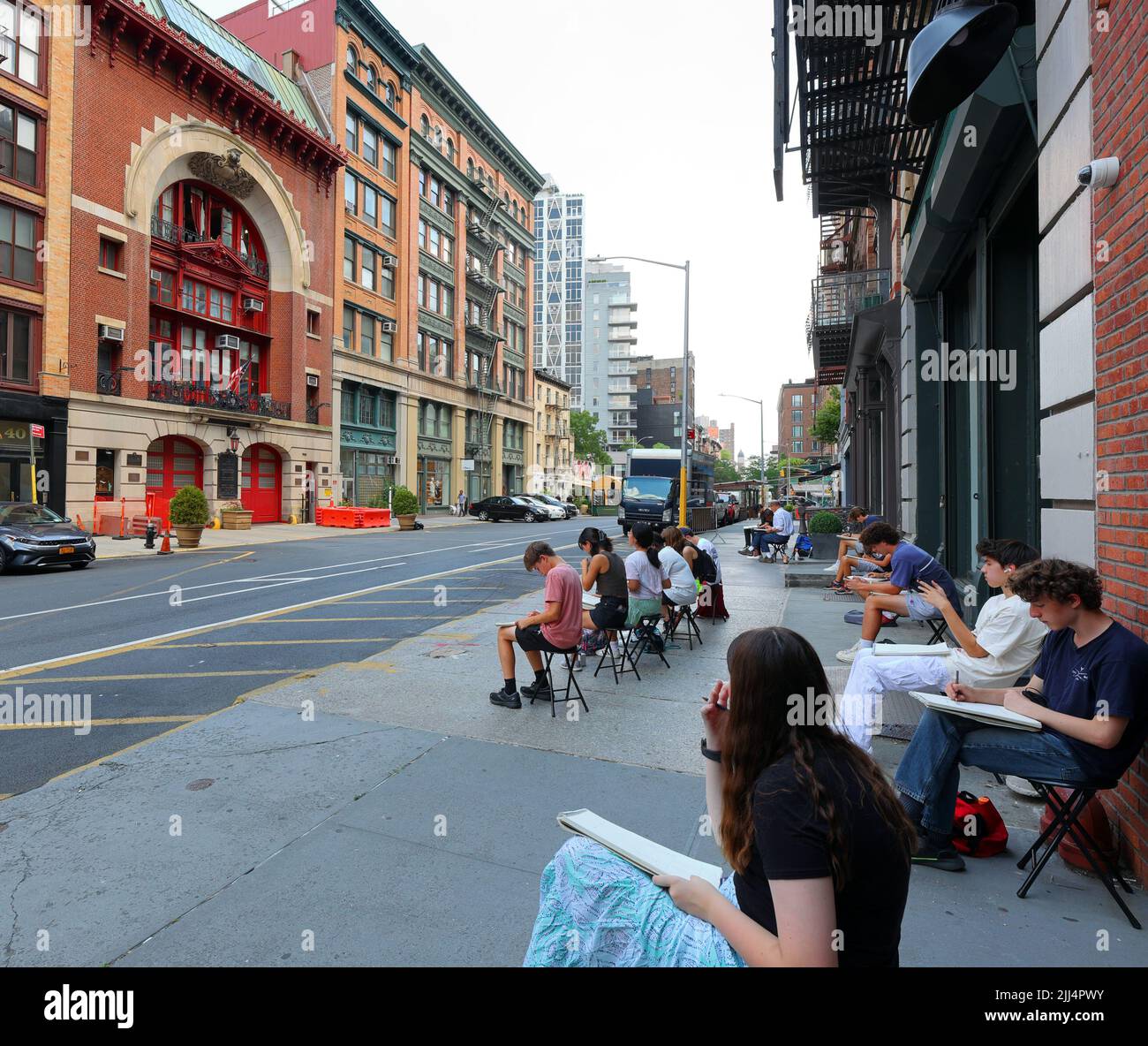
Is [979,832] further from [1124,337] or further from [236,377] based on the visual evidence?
[236,377]

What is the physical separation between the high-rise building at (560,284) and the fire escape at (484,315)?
56.6m

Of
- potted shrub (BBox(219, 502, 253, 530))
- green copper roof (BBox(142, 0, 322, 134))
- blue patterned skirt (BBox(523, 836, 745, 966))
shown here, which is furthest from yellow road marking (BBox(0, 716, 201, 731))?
green copper roof (BBox(142, 0, 322, 134))

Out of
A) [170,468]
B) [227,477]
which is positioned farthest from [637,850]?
[227,477]

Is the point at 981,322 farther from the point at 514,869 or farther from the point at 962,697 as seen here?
the point at 514,869

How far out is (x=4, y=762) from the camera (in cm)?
501

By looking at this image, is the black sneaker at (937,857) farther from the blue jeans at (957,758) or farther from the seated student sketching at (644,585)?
the seated student sketching at (644,585)

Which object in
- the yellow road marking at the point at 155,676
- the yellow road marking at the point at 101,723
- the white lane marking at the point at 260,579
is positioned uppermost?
the white lane marking at the point at 260,579

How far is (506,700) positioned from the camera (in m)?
6.45

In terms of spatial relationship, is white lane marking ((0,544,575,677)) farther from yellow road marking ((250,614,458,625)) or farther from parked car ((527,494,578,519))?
parked car ((527,494,578,519))

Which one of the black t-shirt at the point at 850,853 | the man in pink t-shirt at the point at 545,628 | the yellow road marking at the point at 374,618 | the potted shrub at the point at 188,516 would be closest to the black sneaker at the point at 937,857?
the black t-shirt at the point at 850,853

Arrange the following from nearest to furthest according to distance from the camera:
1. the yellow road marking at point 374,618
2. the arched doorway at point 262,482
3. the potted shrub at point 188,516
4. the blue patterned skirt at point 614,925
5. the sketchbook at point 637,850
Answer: the blue patterned skirt at point 614,925, the sketchbook at point 637,850, the yellow road marking at point 374,618, the potted shrub at point 188,516, the arched doorway at point 262,482

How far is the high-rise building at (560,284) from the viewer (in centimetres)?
11669

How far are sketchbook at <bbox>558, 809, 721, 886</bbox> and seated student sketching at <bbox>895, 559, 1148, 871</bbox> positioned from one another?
191 cm
